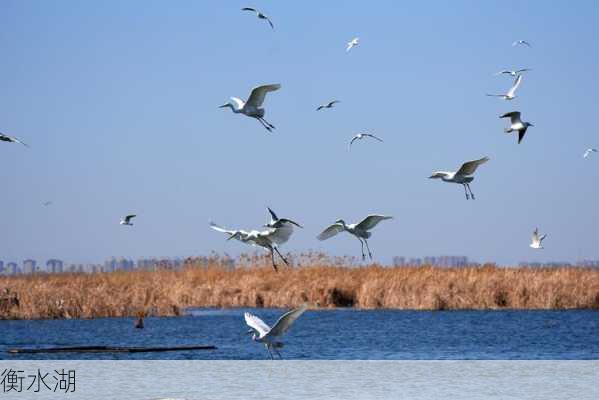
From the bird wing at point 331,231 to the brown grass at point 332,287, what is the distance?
67.8ft

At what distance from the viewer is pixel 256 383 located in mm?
14594

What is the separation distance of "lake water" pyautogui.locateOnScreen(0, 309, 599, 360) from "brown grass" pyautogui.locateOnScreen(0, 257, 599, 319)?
0.57m

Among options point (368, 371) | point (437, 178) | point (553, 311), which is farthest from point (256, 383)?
point (553, 311)

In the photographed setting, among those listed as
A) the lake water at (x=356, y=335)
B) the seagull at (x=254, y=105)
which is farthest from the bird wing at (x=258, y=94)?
the lake water at (x=356, y=335)

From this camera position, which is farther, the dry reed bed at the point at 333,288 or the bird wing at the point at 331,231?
the dry reed bed at the point at 333,288

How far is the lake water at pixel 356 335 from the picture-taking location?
103 feet

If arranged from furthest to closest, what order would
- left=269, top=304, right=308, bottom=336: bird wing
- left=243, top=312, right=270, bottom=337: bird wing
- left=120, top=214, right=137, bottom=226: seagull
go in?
left=120, top=214, right=137, bottom=226: seagull → left=243, top=312, right=270, bottom=337: bird wing → left=269, top=304, right=308, bottom=336: bird wing

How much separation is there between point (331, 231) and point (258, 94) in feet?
8.03

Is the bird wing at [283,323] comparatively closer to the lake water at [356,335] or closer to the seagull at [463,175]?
the seagull at [463,175]

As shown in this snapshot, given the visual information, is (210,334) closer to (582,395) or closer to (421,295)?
(421,295)

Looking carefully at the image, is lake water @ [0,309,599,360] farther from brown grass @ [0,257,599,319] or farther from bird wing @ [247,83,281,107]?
bird wing @ [247,83,281,107]

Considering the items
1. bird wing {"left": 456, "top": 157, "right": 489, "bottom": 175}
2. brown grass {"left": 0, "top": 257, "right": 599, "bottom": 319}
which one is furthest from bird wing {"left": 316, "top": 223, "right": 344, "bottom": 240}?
brown grass {"left": 0, "top": 257, "right": 599, "bottom": 319}

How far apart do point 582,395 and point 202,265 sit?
35.1 m

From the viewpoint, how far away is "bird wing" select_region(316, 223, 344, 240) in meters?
18.5
